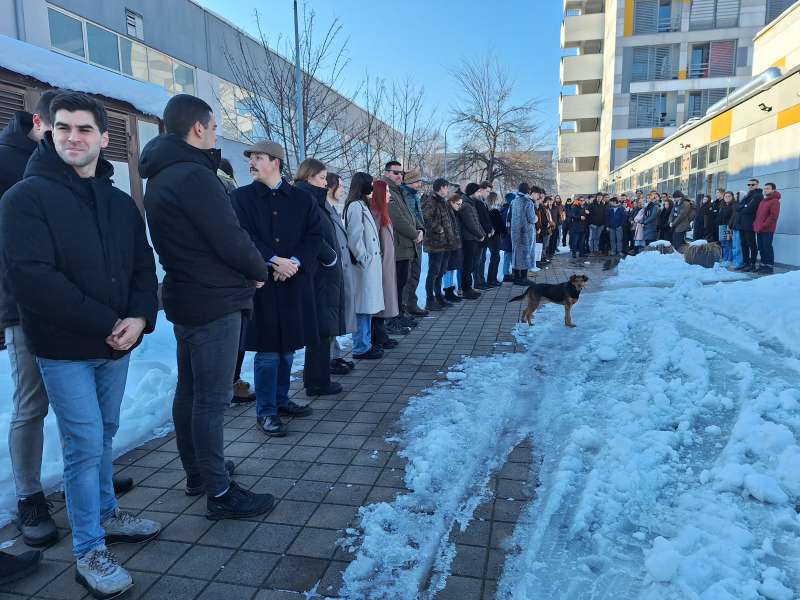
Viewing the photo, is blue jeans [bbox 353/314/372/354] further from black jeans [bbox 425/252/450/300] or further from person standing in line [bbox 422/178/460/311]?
black jeans [bbox 425/252/450/300]

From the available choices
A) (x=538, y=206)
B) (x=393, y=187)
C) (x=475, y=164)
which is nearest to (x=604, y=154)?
(x=475, y=164)

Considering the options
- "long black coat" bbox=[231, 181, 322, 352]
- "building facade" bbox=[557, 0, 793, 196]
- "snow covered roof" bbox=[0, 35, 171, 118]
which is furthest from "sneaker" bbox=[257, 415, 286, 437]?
"building facade" bbox=[557, 0, 793, 196]

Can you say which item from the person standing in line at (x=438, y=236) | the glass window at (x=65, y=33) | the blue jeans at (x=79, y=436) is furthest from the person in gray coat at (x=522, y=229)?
the glass window at (x=65, y=33)

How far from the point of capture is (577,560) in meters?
2.62

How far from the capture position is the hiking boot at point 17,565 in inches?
98.5

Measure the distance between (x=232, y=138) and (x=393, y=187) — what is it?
45.5ft

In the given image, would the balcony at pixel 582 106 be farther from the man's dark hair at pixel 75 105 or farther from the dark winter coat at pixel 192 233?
the man's dark hair at pixel 75 105

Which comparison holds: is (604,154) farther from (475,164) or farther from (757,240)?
(757,240)

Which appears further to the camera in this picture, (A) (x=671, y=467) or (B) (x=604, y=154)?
(B) (x=604, y=154)

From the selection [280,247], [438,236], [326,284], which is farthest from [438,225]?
[280,247]

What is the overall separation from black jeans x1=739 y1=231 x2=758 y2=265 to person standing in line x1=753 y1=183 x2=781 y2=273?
0.70 ft

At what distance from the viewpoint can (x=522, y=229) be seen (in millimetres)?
12047

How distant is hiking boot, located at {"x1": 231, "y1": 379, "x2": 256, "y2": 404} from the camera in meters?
4.98

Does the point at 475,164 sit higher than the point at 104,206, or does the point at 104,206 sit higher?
the point at 475,164
